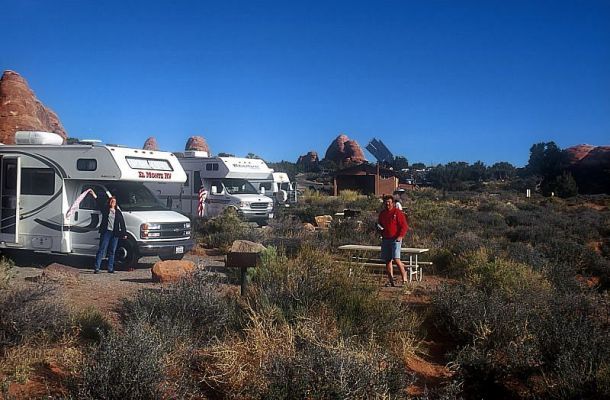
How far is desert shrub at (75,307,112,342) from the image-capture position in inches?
246

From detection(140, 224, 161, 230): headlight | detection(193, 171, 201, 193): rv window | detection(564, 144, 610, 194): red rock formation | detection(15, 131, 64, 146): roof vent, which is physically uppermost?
detection(564, 144, 610, 194): red rock formation

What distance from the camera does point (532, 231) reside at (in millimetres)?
18359

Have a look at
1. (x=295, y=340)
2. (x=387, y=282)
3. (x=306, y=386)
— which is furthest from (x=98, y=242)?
(x=306, y=386)

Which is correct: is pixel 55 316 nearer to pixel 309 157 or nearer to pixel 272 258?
pixel 272 258

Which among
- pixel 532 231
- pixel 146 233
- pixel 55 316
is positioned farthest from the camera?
pixel 532 231

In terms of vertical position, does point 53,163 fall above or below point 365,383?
above

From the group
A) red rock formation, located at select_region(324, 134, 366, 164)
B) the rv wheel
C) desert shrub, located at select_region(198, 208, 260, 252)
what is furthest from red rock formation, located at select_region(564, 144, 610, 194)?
the rv wheel

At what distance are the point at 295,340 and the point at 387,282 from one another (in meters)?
5.65

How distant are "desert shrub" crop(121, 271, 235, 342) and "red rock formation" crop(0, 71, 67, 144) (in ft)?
110

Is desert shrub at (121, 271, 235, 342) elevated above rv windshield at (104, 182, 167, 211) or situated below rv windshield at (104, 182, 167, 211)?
below

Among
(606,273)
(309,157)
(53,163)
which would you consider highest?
(309,157)

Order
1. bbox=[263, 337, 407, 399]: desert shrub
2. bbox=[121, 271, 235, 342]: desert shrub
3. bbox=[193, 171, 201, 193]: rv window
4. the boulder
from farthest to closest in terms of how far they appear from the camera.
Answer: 1. bbox=[193, 171, 201, 193]: rv window
2. the boulder
3. bbox=[121, 271, 235, 342]: desert shrub
4. bbox=[263, 337, 407, 399]: desert shrub

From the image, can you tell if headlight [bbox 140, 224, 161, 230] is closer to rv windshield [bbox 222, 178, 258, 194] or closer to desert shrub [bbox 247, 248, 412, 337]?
desert shrub [bbox 247, 248, 412, 337]

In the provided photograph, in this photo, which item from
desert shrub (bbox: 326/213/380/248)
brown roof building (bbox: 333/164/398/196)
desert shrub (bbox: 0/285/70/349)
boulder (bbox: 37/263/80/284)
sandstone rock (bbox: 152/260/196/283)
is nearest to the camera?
desert shrub (bbox: 0/285/70/349)
